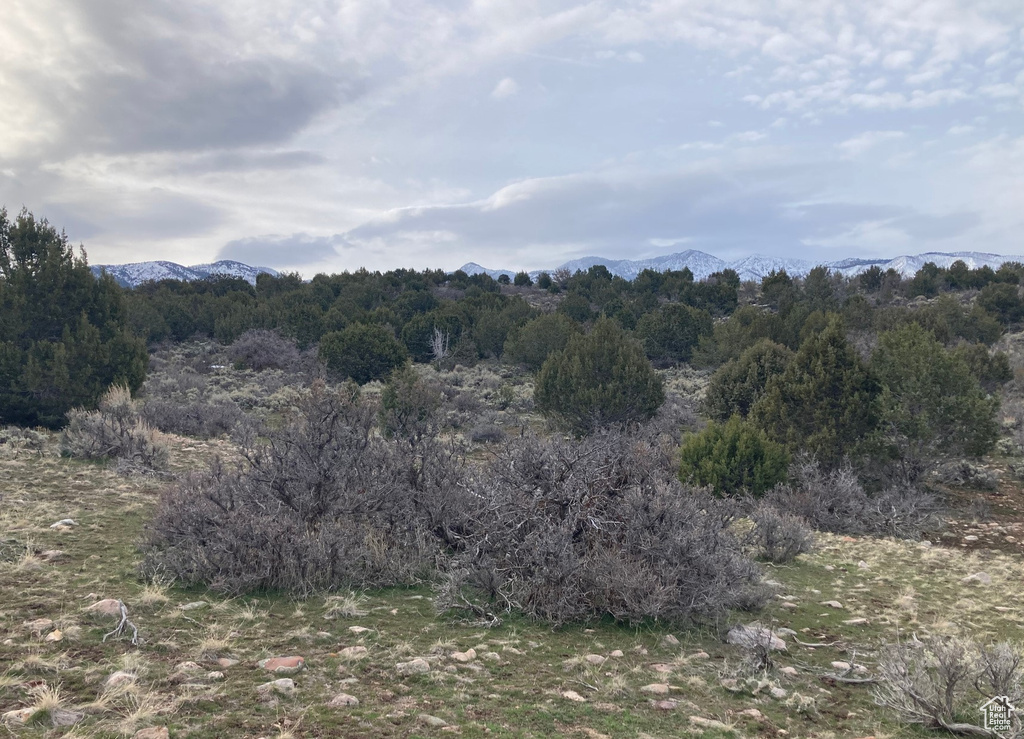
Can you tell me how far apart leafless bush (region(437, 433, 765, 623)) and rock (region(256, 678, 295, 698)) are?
4.94 feet

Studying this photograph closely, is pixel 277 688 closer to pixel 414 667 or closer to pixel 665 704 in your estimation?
pixel 414 667

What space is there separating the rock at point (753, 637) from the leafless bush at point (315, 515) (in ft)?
8.01

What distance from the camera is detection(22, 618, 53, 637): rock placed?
3.68 m

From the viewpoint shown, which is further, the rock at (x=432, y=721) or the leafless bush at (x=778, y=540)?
the leafless bush at (x=778, y=540)

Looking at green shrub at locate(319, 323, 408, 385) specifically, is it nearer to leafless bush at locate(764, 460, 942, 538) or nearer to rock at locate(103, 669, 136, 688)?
leafless bush at locate(764, 460, 942, 538)

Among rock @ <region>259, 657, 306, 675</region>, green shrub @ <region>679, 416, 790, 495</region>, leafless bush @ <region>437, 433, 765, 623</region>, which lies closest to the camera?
rock @ <region>259, 657, 306, 675</region>

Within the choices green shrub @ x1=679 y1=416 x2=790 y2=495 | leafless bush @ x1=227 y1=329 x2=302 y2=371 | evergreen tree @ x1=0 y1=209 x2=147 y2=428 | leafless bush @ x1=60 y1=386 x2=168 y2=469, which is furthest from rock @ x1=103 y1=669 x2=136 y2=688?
leafless bush @ x1=227 y1=329 x2=302 y2=371

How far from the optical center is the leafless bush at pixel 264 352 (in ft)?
94.7

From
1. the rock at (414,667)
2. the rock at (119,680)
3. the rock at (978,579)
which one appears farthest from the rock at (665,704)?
the rock at (978,579)

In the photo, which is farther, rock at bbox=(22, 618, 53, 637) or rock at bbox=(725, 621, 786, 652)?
rock at bbox=(725, 621, 786, 652)

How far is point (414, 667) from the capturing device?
12.0ft

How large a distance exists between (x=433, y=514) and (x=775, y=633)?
2.89 meters

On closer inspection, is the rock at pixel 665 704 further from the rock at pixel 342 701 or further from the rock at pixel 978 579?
the rock at pixel 978 579

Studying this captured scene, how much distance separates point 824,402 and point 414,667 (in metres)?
10.9
